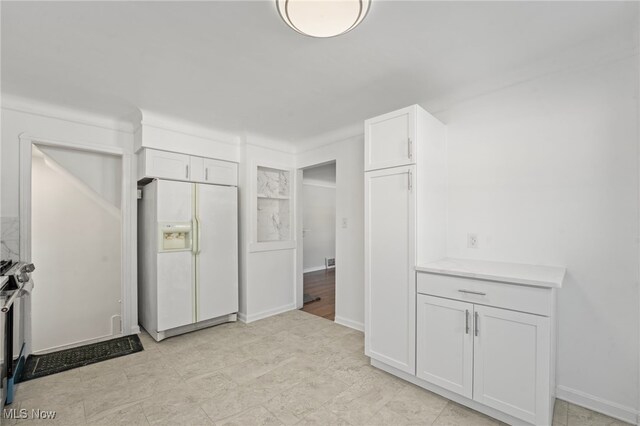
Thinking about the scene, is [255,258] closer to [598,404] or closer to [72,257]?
[72,257]

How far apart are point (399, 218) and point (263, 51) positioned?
5.05 ft

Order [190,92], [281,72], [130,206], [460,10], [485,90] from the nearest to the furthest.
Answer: [460,10] < [281,72] < [485,90] < [190,92] < [130,206]

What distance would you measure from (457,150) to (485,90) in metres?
0.51

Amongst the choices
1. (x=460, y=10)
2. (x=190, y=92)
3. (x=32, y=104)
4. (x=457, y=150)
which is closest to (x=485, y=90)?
(x=457, y=150)

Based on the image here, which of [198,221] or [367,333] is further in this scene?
[198,221]

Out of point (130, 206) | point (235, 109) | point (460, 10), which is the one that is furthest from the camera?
point (130, 206)

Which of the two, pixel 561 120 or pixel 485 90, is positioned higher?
pixel 485 90

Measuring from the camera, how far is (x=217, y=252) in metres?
3.47

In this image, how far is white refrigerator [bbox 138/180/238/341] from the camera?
3.06 m

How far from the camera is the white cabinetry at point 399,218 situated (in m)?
2.21

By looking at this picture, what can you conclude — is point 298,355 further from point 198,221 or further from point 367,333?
point 198,221

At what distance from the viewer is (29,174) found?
269cm

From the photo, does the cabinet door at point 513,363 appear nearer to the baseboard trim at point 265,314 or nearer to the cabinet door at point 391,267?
the cabinet door at point 391,267

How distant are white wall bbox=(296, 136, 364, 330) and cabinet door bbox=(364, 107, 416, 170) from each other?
36.4 inches
